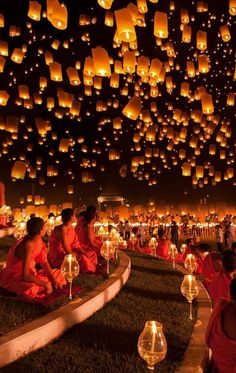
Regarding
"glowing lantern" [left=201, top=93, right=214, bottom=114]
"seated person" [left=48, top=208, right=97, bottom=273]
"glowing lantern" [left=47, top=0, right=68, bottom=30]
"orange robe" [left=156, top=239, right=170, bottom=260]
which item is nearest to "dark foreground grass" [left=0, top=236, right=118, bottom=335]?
"seated person" [left=48, top=208, right=97, bottom=273]

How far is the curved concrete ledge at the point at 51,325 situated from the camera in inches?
132

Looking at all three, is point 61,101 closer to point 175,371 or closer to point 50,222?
point 50,222

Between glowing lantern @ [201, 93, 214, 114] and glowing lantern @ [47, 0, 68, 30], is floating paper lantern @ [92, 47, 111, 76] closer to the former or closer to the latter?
glowing lantern @ [47, 0, 68, 30]

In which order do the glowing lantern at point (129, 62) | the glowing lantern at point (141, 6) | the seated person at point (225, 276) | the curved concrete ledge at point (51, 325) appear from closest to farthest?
the curved concrete ledge at point (51, 325), the seated person at point (225, 276), the glowing lantern at point (129, 62), the glowing lantern at point (141, 6)

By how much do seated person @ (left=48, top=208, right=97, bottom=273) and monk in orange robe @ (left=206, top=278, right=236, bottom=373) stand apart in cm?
292

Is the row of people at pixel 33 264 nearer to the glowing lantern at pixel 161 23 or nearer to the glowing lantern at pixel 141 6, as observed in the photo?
the glowing lantern at pixel 161 23

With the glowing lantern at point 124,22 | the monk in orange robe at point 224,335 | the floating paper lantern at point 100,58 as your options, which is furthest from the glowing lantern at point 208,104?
the monk in orange robe at point 224,335

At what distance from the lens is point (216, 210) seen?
2878cm

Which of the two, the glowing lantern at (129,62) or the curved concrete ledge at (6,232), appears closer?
the curved concrete ledge at (6,232)

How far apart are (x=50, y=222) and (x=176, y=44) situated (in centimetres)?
1401

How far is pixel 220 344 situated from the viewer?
10.7 feet

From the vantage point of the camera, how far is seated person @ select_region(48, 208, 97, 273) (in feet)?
19.4

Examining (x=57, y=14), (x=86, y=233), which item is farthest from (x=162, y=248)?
(x=57, y=14)

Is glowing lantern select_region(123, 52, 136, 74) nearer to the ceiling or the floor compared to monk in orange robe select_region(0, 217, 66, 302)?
nearer to the ceiling
